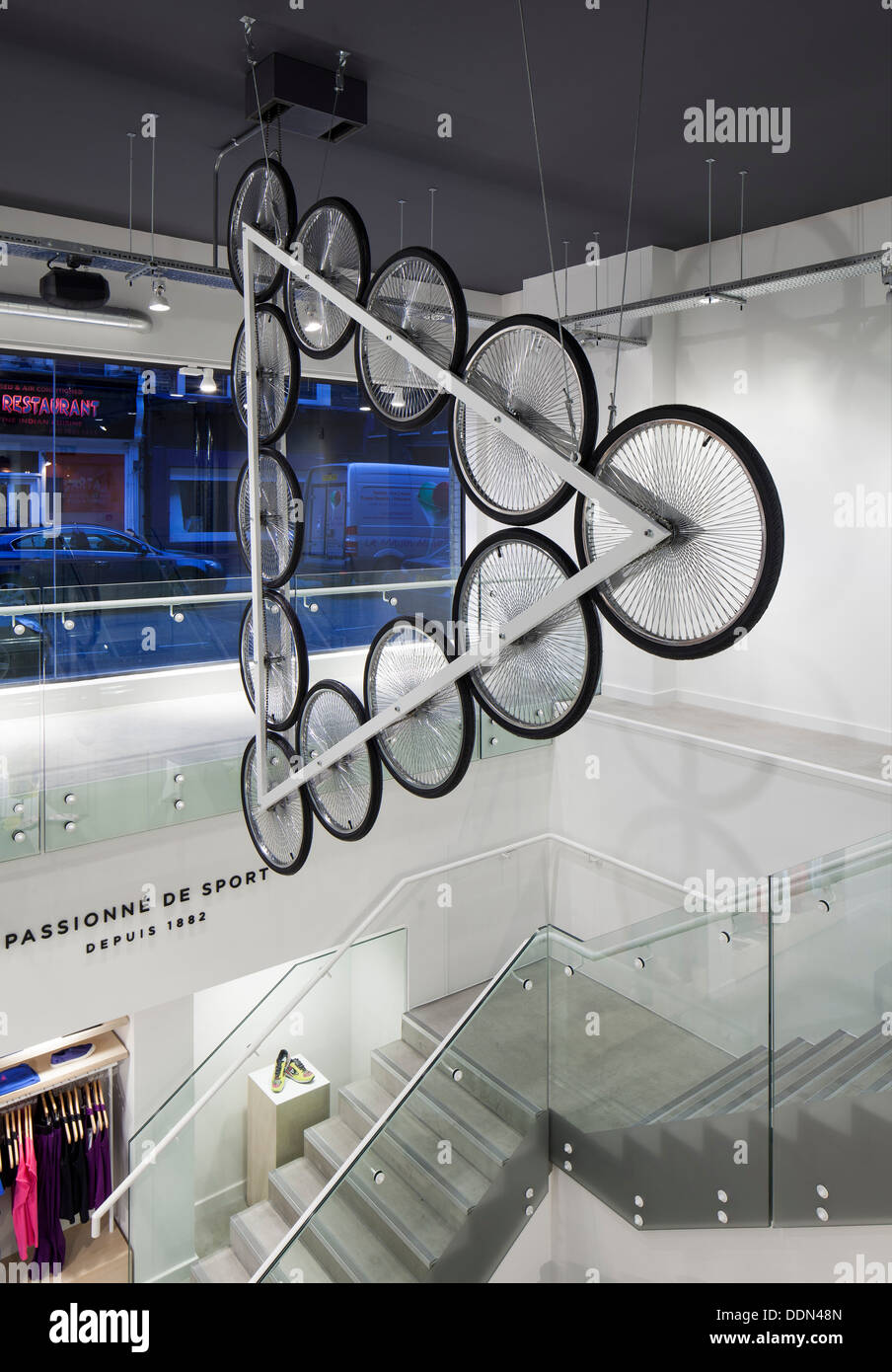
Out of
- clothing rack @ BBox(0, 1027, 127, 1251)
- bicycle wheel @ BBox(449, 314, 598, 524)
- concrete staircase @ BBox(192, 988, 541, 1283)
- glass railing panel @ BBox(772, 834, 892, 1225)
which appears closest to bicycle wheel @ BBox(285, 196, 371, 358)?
bicycle wheel @ BBox(449, 314, 598, 524)

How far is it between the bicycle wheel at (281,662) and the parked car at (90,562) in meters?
2.81

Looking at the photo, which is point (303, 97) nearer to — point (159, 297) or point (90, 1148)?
point (159, 297)

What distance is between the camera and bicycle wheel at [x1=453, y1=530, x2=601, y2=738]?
2109 millimetres

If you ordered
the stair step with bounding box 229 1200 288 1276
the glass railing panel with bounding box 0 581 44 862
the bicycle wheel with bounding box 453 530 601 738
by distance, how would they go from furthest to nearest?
the stair step with bounding box 229 1200 288 1276 → the glass railing panel with bounding box 0 581 44 862 → the bicycle wheel with bounding box 453 530 601 738

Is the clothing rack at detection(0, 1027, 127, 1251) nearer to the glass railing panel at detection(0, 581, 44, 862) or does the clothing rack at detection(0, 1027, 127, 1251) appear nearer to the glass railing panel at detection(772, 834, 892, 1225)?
the glass railing panel at detection(0, 581, 44, 862)

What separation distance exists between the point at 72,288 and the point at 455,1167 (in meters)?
4.93

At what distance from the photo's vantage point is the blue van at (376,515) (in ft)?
26.0

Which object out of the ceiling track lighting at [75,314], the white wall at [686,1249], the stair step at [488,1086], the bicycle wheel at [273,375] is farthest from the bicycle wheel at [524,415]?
the ceiling track lighting at [75,314]

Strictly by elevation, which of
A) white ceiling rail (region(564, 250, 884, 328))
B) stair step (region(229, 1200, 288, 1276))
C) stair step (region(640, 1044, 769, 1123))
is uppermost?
white ceiling rail (region(564, 250, 884, 328))

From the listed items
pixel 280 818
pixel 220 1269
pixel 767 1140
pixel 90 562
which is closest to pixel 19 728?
pixel 90 562

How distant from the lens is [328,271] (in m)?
2.69

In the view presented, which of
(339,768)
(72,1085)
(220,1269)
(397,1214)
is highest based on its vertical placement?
(339,768)

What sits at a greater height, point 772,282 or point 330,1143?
point 772,282
